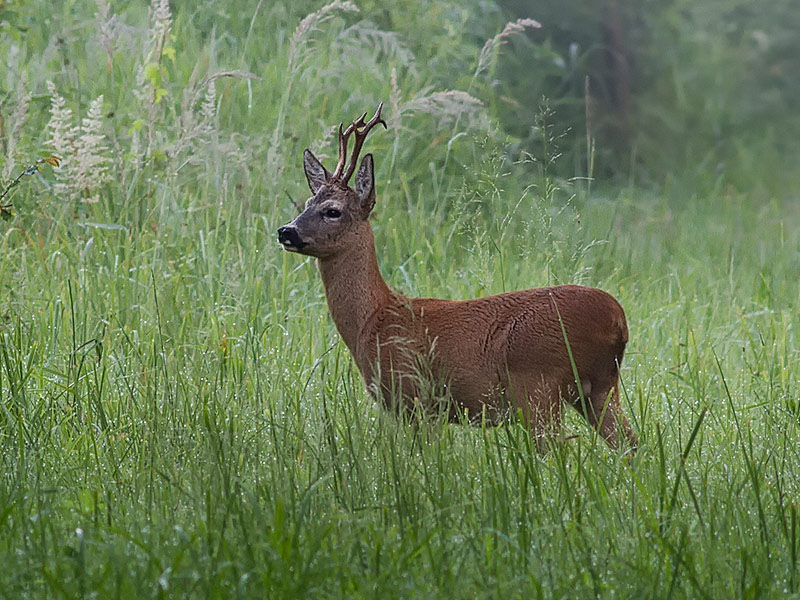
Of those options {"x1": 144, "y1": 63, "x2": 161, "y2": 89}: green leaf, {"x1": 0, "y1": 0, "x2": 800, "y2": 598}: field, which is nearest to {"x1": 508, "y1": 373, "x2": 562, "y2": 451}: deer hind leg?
{"x1": 0, "y1": 0, "x2": 800, "y2": 598}: field

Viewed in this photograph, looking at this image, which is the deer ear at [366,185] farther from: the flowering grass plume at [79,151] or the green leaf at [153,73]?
the green leaf at [153,73]

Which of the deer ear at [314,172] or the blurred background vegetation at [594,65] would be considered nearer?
the deer ear at [314,172]

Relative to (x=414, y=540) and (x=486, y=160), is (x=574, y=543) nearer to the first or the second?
(x=414, y=540)

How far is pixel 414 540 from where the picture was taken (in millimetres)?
2854

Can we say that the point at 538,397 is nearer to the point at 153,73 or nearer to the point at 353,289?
the point at 353,289

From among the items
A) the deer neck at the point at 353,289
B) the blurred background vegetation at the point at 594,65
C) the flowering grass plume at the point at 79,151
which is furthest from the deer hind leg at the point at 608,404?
the blurred background vegetation at the point at 594,65

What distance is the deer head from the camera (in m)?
4.54

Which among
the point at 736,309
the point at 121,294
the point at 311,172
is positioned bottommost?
the point at 736,309

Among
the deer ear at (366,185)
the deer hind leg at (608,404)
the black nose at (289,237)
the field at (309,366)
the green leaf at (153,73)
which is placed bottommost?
the deer hind leg at (608,404)

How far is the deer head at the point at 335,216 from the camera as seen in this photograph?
454 cm

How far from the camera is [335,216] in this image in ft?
15.1

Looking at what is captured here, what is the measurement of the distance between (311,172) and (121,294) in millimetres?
1144

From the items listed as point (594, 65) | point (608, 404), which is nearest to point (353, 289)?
point (608, 404)

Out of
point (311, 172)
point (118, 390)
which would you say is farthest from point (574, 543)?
point (311, 172)
